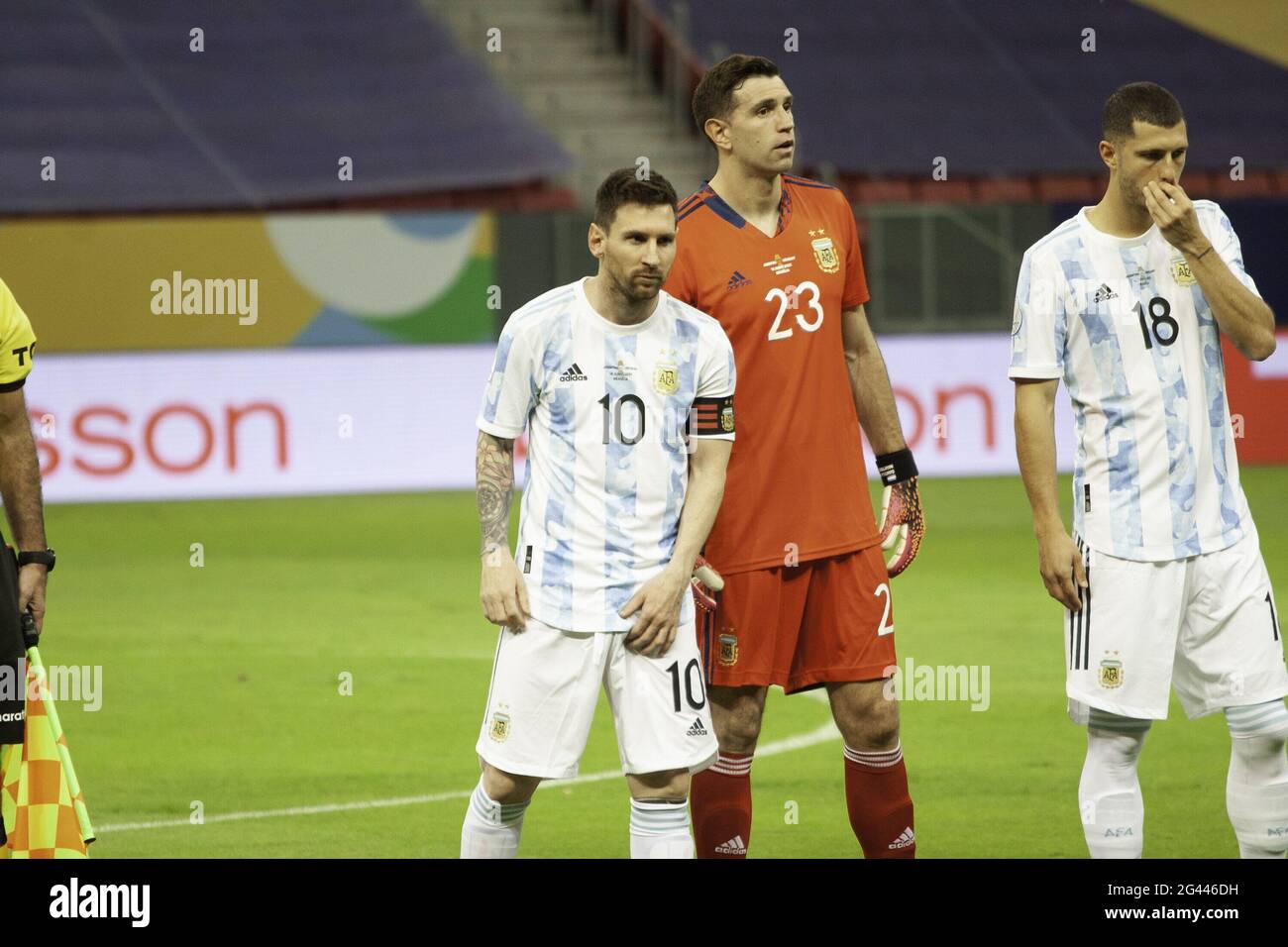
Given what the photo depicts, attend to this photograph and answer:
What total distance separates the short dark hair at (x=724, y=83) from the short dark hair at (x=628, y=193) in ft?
1.95

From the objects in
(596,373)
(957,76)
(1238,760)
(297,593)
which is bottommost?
(297,593)

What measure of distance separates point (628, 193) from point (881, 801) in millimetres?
1780

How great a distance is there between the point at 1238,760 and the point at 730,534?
1.42 meters

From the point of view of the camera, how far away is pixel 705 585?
4941 mm

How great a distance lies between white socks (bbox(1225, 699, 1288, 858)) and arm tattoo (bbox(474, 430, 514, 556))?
188 cm

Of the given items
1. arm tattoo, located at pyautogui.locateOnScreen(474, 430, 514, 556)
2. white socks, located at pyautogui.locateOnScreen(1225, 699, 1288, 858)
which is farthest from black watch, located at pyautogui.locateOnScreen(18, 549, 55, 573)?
white socks, located at pyautogui.locateOnScreen(1225, 699, 1288, 858)

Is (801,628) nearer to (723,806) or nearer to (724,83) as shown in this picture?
(723,806)

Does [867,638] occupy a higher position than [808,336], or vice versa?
[808,336]

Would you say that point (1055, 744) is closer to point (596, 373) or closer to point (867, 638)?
point (867, 638)

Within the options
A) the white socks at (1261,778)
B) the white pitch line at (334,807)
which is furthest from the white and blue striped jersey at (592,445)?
the white pitch line at (334,807)

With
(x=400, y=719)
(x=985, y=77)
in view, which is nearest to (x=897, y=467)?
(x=400, y=719)

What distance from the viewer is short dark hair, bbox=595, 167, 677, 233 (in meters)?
4.47

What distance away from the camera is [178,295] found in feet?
55.5

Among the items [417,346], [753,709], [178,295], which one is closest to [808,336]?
[753,709]
